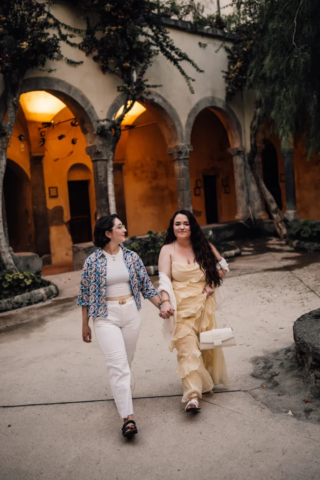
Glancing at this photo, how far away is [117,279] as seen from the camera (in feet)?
10.9

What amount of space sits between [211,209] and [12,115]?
10.3 metres

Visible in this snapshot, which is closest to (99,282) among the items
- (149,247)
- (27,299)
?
(27,299)

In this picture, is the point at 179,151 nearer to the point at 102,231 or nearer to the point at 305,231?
the point at 305,231

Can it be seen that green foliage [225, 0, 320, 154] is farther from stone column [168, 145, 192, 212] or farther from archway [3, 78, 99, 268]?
archway [3, 78, 99, 268]

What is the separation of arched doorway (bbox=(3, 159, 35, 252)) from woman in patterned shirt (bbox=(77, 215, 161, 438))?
10.4 meters

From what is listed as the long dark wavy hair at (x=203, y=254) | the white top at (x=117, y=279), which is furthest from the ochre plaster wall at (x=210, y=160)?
the white top at (x=117, y=279)

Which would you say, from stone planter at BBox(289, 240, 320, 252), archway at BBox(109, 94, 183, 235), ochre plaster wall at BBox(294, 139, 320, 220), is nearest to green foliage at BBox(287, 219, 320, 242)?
stone planter at BBox(289, 240, 320, 252)

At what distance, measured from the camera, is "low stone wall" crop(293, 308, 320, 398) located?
135 inches

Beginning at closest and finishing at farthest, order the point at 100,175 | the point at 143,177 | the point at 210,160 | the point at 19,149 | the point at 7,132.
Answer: the point at 7,132 → the point at 100,175 → the point at 19,149 → the point at 143,177 → the point at 210,160

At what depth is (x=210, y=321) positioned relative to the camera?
11.7ft

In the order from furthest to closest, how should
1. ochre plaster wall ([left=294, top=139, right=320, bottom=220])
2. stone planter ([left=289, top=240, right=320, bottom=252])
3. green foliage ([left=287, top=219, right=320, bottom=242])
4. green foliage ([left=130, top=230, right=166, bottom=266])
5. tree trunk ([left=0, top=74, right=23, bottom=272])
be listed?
1. ochre plaster wall ([left=294, top=139, right=320, bottom=220])
2. green foliage ([left=287, top=219, right=320, bottom=242])
3. stone planter ([left=289, top=240, right=320, bottom=252])
4. green foliage ([left=130, top=230, right=166, bottom=266])
5. tree trunk ([left=0, top=74, right=23, bottom=272])

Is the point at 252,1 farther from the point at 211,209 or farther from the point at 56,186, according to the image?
the point at 211,209

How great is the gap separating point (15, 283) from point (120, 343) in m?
4.84

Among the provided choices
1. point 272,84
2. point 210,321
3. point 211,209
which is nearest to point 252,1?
point 272,84
